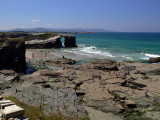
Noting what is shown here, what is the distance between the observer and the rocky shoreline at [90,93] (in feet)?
61.0

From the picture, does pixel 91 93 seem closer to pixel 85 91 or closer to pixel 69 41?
pixel 85 91

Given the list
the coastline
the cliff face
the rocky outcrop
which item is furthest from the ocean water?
the cliff face

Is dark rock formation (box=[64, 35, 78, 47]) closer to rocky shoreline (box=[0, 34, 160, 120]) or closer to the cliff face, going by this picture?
the cliff face

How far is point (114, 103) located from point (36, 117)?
11118 mm

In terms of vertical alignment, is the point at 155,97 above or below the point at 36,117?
A: below

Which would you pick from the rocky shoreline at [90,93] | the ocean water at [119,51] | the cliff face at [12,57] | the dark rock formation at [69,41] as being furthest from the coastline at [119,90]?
the dark rock formation at [69,41]

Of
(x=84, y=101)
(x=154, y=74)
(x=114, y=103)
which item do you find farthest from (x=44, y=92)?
(x=154, y=74)

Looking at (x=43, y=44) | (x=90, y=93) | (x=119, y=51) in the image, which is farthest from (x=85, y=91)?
(x=43, y=44)

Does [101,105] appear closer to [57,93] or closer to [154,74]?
[57,93]

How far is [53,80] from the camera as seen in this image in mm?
28953

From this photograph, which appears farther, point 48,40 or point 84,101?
point 48,40

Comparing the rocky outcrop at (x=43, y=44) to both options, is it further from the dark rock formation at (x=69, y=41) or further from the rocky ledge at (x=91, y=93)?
the rocky ledge at (x=91, y=93)

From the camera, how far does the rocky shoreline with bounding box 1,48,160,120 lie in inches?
731

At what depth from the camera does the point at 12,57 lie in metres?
35.8
